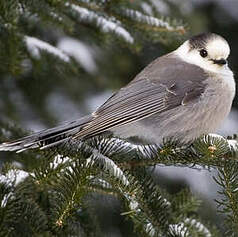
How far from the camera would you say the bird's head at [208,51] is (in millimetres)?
3797

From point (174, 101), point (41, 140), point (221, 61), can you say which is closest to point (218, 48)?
point (221, 61)

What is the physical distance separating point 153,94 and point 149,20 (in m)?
0.50

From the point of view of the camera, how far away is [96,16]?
140 inches

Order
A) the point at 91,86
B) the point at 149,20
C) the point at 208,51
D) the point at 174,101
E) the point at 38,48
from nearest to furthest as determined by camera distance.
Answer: the point at 149,20 → the point at 174,101 → the point at 38,48 → the point at 208,51 → the point at 91,86

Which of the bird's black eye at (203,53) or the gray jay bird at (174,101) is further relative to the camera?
the bird's black eye at (203,53)

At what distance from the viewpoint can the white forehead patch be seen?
378cm

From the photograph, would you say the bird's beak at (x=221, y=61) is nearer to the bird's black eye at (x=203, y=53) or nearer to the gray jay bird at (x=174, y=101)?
the gray jay bird at (x=174, y=101)

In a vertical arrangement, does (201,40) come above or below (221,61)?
above

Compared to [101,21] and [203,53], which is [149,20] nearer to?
[101,21]

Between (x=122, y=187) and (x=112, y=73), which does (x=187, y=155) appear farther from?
(x=112, y=73)

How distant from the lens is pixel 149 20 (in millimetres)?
3514

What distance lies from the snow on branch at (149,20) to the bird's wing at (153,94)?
0.40m

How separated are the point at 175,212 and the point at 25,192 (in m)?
0.78

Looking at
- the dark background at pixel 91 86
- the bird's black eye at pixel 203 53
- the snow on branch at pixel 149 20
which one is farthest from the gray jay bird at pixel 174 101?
the dark background at pixel 91 86
